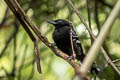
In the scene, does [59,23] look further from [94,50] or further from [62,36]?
[94,50]

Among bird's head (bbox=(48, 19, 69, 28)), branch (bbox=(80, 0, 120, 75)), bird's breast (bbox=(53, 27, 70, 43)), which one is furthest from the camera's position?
bird's head (bbox=(48, 19, 69, 28))

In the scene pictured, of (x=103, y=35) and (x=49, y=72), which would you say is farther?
(x=49, y=72)

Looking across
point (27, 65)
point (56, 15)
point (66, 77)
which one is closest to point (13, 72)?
point (27, 65)

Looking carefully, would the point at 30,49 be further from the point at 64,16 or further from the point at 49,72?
the point at 64,16

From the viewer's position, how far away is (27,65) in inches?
139

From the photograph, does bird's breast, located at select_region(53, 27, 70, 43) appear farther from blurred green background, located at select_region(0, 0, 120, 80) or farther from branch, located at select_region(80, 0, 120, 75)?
branch, located at select_region(80, 0, 120, 75)

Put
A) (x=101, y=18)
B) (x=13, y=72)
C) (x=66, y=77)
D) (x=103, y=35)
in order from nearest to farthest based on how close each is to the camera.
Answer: (x=103, y=35), (x=13, y=72), (x=66, y=77), (x=101, y=18)

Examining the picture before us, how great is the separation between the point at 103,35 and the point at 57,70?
3.31 m

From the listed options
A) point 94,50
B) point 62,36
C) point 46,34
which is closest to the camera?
point 94,50

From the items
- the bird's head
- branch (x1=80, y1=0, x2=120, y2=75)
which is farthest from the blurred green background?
branch (x1=80, y1=0, x2=120, y2=75)

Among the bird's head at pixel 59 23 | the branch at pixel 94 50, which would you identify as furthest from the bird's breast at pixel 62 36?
the branch at pixel 94 50

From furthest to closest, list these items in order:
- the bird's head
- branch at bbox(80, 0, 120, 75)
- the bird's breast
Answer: the bird's head, the bird's breast, branch at bbox(80, 0, 120, 75)

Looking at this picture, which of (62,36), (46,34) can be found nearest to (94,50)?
(62,36)

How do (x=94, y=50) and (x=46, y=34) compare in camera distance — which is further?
(x=46, y=34)
